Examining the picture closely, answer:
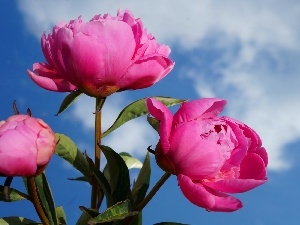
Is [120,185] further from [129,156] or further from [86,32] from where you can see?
[129,156]

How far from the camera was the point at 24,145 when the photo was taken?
1.20 m

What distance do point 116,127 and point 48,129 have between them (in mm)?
293

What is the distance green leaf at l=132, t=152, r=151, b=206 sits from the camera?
4.76 ft

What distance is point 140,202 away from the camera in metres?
1.44

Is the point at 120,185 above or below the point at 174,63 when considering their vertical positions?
below

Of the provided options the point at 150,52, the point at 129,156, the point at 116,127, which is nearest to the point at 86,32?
the point at 150,52

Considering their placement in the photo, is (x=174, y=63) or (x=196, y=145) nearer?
(x=196, y=145)

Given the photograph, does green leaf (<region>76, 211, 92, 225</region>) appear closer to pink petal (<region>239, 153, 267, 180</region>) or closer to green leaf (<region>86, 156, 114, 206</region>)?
green leaf (<region>86, 156, 114, 206</region>)

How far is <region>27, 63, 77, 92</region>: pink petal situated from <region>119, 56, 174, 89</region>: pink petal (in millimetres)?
144

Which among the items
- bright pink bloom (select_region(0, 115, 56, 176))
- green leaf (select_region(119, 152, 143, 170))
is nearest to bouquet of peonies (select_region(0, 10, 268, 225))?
bright pink bloom (select_region(0, 115, 56, 176))

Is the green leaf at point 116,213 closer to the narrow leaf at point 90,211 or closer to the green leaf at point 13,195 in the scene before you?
the narrow leaf at point 90,211

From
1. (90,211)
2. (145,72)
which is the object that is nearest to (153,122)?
(145,72)

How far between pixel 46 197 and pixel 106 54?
0.95 feet

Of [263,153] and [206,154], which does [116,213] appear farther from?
[263,153]
